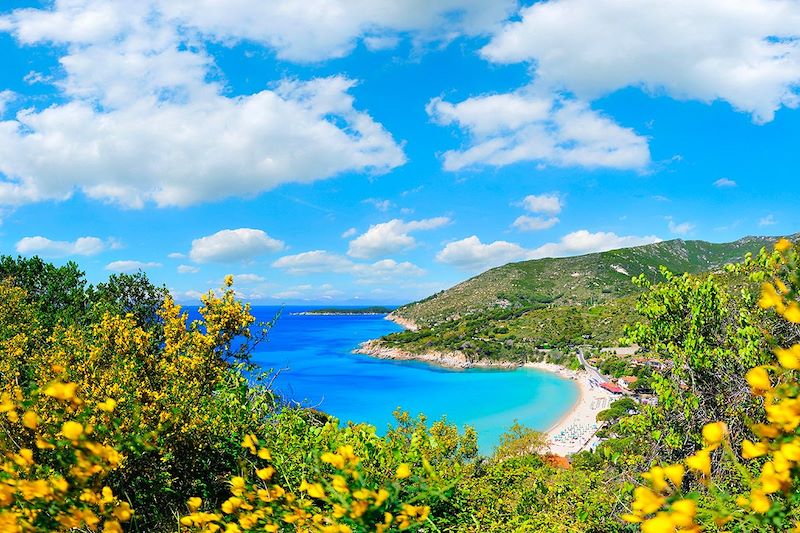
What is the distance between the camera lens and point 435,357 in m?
130

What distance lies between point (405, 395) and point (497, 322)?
60.0 m

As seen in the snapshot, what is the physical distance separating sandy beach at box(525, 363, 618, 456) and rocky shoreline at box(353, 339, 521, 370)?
21.1 metres

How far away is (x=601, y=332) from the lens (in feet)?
372

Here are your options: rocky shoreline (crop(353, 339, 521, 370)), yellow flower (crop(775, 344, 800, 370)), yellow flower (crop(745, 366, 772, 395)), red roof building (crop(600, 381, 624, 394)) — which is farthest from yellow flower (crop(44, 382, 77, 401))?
rocky shoreline (crop(353, 339, 521, 370))

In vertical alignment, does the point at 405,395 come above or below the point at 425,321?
below

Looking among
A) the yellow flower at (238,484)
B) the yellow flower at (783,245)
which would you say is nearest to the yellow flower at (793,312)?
the yellow flower at (783,245)

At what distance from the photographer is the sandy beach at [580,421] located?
55181 millimetres

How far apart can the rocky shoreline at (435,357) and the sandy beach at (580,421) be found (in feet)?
69.3

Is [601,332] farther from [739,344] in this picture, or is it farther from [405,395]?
[739,344]

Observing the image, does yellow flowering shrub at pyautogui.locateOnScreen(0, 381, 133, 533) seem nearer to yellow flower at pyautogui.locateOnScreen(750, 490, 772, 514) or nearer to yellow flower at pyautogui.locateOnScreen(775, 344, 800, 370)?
yellow flower at pyautogui.locateOnScreen(750, 490, 772, 514)

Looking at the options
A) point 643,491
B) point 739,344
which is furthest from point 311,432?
point 739,344

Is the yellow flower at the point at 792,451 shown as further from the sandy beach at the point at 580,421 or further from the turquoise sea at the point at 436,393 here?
the turquoise sea at the point at 436,393

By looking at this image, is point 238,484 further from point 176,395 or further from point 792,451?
point 176,395

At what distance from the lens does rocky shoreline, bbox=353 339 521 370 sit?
119 metres
